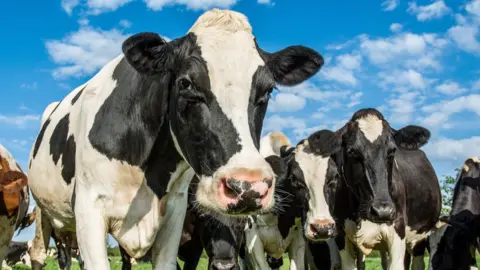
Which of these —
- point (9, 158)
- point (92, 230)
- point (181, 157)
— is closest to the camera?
point (92, 230)

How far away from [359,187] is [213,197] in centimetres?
529

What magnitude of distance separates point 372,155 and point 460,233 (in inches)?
97.8

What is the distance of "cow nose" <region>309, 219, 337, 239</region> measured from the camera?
29.3 ft

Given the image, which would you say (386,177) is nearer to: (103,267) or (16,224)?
(103,267)

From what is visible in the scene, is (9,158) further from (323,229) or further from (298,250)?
(323,229)

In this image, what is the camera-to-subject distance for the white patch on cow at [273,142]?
13.2 m

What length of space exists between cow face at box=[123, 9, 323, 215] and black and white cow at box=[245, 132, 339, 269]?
17.4ft

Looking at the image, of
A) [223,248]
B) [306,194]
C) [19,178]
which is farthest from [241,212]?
[306,194]

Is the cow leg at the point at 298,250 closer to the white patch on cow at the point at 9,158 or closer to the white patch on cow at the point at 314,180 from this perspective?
the white patch on cow at the point at 314,180

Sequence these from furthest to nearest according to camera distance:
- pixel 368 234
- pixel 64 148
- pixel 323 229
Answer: pixel 368 234 → pixel 323 229 → pixel 64 148

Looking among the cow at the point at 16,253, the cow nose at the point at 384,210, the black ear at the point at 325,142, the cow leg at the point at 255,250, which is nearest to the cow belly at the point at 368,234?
the cow nose at the point at 384,210

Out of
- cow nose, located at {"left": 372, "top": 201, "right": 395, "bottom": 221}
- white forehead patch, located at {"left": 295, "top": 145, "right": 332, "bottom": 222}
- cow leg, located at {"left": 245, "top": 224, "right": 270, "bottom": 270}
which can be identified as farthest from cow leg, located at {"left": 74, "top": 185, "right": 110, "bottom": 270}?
cow leg, located at {"left": 245, "top": 224, "right": 270, "bottom": 270}

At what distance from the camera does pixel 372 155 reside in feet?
29.5

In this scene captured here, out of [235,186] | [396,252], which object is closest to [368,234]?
[396,252]
